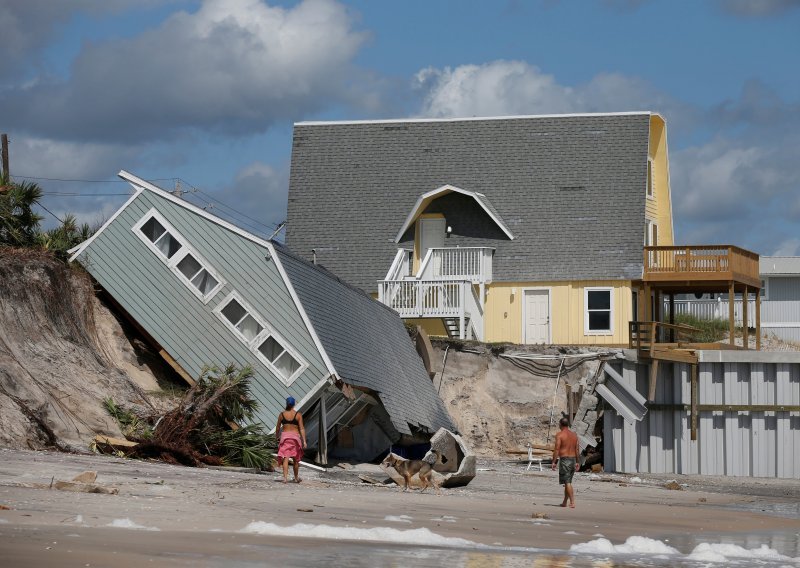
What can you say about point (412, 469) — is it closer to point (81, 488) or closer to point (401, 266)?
point (81, 488)

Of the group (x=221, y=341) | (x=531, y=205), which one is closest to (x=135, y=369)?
(x=221, y=341)

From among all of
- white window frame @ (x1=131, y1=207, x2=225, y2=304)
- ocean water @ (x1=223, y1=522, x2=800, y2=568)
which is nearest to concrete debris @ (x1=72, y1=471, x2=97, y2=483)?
ocean water @ (x1=223, y1=522, x2=800, y2=568)

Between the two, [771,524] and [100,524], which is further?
[771,524]

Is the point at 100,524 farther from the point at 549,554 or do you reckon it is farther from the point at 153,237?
the point at 153,237

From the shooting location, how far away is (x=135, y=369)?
25562 millimetres

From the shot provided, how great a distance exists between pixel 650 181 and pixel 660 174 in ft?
5.13

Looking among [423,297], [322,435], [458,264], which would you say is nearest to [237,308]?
[322,435]

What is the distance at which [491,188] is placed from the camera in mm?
43688

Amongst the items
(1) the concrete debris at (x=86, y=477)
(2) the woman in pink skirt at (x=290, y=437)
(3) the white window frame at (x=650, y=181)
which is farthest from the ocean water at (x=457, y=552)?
(3) the white window frame at (x=650, y=181)

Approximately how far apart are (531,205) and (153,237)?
19000 millimetres

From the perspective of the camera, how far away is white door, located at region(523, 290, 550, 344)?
41.7 metres

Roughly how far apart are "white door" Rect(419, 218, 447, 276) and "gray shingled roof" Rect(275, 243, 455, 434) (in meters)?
10.9

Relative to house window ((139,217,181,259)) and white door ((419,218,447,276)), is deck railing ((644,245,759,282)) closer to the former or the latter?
white door ((419,218,447,276))

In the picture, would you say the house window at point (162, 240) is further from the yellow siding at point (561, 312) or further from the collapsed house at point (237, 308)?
the yellow siding at point (561, 312)
